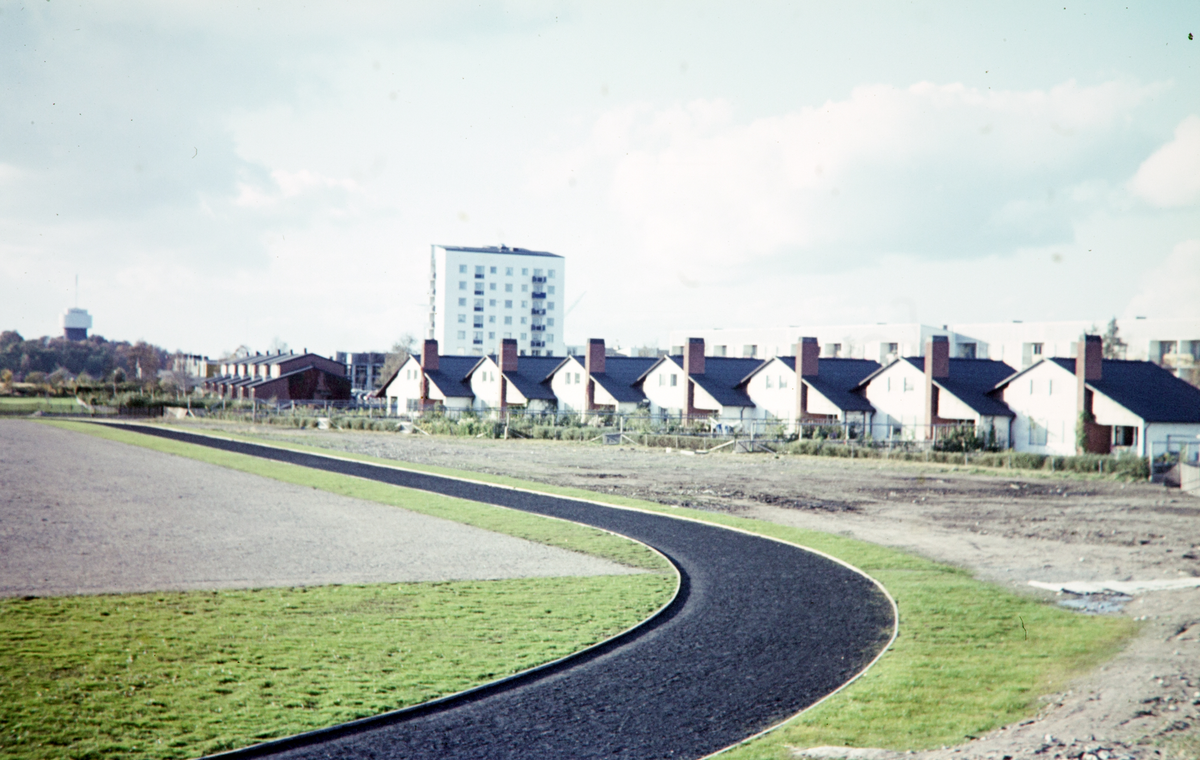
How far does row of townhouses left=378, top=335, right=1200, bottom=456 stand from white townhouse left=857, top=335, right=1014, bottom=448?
0.08 meters

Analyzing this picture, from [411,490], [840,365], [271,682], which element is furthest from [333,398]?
[271,682]

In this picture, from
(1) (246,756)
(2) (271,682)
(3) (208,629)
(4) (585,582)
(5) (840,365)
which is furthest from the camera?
(5) (840,365)

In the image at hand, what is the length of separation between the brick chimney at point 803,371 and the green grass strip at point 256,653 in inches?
1757

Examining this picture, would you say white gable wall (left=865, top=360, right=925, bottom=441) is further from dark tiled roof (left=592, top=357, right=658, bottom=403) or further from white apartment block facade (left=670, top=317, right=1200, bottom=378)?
dark tiled roof (left=592, top=357, right=658, bottom=403)

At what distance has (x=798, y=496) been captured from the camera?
28703 mm

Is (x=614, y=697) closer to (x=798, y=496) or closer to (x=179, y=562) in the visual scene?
(x=179, y=562)

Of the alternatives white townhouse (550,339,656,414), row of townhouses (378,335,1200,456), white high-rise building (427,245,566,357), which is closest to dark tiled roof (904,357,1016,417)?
row of townhouses (378,335,1200,456)

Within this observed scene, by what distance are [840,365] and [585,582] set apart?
4997 centimetres

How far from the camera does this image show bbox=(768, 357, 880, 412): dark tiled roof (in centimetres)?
5695

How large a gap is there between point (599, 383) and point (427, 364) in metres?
18.2

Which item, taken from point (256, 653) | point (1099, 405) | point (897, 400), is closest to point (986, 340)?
point (897, 400)

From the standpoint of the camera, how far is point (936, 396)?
5294 centimetres

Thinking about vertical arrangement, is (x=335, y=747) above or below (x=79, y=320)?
below

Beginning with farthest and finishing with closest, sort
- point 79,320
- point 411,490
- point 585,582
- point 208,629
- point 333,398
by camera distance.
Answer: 1. point 79,320
2. point 333,398
3. point 411,490
4. point 585,582
5. point 208,629
